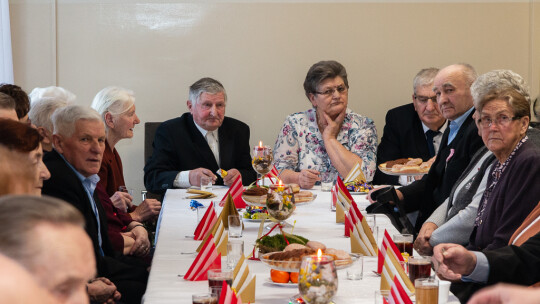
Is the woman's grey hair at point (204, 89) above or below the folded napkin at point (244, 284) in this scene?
above

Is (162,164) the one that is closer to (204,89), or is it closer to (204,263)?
(204,89)

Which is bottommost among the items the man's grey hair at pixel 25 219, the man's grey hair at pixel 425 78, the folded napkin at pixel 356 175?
the folded napkin at pixel 356 175

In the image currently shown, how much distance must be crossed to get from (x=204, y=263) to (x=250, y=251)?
49 cm

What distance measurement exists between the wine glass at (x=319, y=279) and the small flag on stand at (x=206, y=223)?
137 cm

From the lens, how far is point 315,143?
550 cm

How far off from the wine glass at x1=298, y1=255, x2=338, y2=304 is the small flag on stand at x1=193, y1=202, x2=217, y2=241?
4.50 feet

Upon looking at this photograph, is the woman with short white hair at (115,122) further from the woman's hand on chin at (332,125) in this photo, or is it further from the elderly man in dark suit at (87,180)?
the woman's hand on chin at (332,125)

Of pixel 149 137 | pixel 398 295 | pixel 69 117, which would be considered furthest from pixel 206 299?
pixel 149 137

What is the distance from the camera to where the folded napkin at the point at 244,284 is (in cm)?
223

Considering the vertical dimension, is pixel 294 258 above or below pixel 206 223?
above

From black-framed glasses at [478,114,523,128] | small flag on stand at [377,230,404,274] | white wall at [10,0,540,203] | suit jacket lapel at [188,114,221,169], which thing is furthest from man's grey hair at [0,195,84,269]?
white wall at [10,0,540,203]

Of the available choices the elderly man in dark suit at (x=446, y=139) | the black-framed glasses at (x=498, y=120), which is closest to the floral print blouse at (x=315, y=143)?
the elderly man in dark suit at (x=446, y=139)

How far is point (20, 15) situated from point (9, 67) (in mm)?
487

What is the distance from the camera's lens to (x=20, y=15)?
20.8 feet
